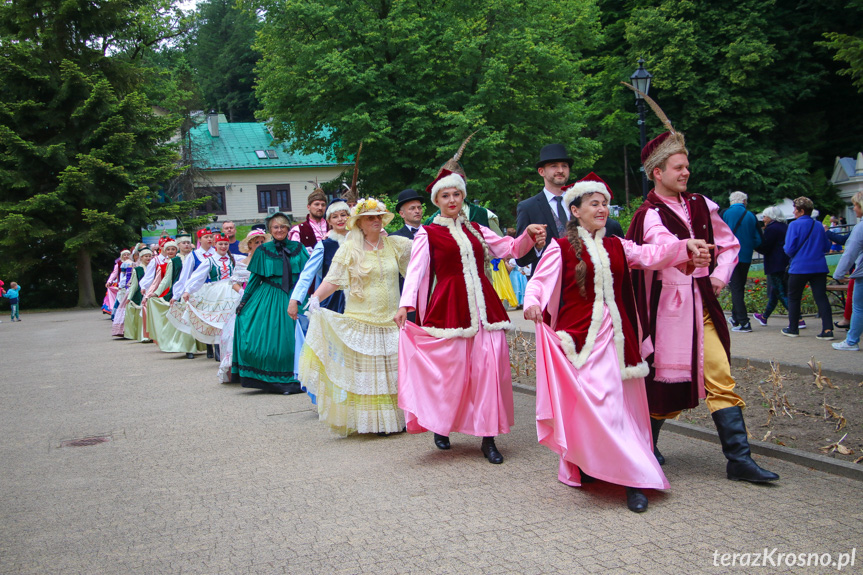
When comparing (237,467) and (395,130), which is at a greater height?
(395,130)

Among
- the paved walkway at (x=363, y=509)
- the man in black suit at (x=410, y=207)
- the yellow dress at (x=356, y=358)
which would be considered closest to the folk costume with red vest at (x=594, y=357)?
the paved walkway at (x=363, y=509)

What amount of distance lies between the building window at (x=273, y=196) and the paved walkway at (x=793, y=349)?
4833 centimetres

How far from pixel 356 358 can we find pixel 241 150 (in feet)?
178

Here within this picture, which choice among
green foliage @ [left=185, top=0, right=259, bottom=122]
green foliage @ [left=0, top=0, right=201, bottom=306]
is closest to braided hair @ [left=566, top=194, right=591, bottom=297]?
green foliage @ [left=0, top=0, right=201, bottom=306]

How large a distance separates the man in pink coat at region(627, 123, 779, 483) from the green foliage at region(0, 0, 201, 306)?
110 ft

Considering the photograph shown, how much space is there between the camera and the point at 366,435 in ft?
23.3

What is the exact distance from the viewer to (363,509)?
4766mm

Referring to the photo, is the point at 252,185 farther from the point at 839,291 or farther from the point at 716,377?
the point at 716,377

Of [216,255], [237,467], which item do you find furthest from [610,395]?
[216,255]

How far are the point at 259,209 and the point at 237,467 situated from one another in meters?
53.5

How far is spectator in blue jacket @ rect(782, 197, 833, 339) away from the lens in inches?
433

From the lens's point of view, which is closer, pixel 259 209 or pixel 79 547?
pixel 79 547

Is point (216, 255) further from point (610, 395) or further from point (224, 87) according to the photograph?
point (224, 87)

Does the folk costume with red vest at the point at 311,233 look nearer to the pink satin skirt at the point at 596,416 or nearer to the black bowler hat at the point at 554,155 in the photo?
the black bowler hat at the point at 554,155
